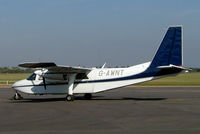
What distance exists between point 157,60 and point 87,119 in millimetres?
10273

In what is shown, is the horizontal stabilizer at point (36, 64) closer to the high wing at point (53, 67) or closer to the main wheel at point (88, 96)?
the high wing at point (53, 67)

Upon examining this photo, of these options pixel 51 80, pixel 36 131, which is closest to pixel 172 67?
pixel 51 80

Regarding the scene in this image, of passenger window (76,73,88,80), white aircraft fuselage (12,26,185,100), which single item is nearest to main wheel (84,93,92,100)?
white aircraft fuselage (12,26,185,100)

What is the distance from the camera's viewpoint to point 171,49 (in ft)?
71.0

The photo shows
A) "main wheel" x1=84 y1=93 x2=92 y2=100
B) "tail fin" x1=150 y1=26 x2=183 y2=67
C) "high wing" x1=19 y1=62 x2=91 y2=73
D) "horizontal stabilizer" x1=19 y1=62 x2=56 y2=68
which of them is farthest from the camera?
"main wheel" x1=84 y1=93 x2=92 y2=100

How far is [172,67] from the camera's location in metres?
20.5

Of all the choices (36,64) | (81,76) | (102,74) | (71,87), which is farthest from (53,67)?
(102,74)

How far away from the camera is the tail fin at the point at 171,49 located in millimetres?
21500

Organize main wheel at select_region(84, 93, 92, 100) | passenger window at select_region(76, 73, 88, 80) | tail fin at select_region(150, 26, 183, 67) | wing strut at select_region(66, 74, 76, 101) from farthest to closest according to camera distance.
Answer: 1. main wheel at select_region(84, 93, 92, 100)
2. passenger window at select_region(76, 73, 88, 80)
3. wing strut at select_region(66, 74, 76, 101)
4. tail fin at select_region(150, 26, 183, 67)

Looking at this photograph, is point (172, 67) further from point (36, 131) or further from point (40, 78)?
point (36, 131)

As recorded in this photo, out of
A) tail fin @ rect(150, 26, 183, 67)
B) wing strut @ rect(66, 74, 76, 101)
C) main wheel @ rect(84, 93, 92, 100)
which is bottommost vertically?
main wheel @ rect(84, 93, 92, 100)

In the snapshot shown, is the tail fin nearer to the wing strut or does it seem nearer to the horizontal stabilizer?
the wing strut

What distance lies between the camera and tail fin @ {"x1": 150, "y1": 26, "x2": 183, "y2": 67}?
2150 cm

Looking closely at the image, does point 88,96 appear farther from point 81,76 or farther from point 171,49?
point 171,49
